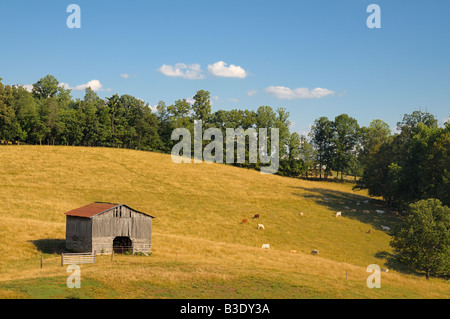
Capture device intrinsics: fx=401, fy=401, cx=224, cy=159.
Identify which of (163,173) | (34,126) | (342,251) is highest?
(34,126)

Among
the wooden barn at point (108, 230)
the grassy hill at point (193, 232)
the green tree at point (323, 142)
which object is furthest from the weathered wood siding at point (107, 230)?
the green tree at point (323, 142)

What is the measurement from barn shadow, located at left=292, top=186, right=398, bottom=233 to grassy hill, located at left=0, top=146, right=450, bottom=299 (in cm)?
27

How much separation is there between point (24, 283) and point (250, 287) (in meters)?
16.0

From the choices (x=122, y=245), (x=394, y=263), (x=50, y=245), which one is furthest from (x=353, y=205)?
(x=50, y=245)

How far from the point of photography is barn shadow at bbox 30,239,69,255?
1604 inches

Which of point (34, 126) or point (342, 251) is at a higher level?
point (34, 126)

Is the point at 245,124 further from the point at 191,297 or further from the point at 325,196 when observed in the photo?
Answer: the point at 191,297

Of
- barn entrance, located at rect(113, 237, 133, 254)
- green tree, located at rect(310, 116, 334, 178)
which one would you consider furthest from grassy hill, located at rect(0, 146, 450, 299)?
green tree, located at rect(310, 116, 334, 178)

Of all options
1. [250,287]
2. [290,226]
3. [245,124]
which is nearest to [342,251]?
[290,226]

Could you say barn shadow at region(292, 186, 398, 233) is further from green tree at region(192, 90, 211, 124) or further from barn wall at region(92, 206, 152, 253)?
green tree at region(192, 90, 211, 124)

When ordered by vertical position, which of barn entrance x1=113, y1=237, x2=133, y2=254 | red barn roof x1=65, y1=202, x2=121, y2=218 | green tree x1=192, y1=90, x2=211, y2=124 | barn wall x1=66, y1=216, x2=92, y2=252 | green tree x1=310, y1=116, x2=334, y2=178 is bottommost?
barn entrance x1=113, y1=237, x2=133, y2=254

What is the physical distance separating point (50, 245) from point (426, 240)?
135 feet

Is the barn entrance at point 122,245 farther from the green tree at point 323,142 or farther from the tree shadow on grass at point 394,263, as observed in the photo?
the green tree at point 323,142
